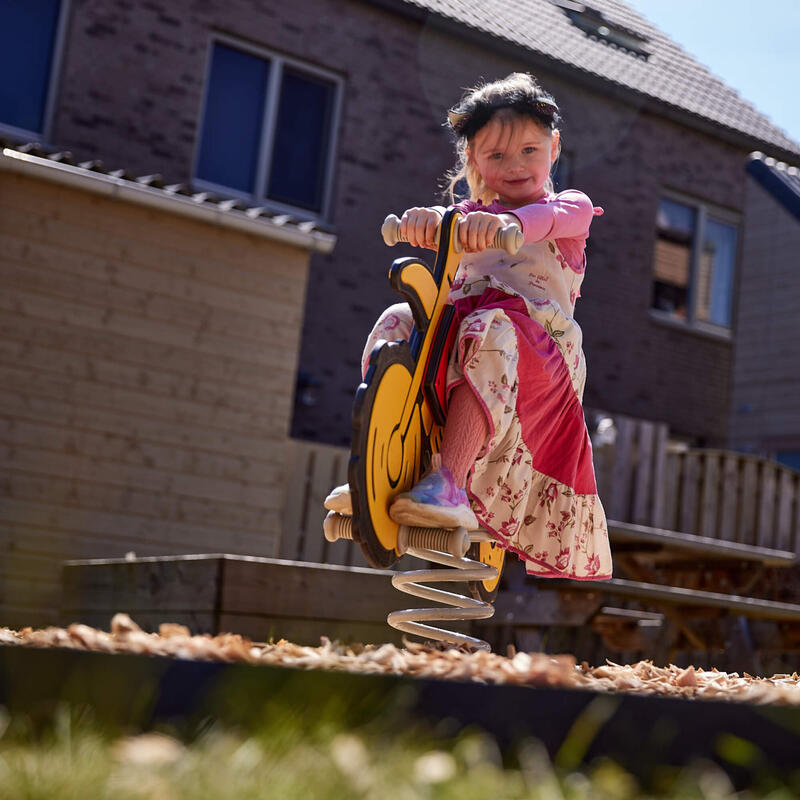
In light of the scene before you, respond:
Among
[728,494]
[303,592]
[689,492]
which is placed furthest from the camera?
[728,494]

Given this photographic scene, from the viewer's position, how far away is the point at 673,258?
16031 millimetres

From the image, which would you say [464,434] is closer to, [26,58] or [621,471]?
[621,471]

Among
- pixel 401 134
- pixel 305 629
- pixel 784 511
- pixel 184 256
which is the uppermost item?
pixel 401 134

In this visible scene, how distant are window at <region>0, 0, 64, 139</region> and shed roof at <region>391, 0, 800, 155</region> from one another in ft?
13.0

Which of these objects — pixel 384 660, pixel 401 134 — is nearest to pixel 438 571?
pixel 384 660

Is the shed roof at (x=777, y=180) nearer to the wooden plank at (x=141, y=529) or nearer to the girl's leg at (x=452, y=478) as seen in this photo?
the wooden plank at (x=141, y=529)

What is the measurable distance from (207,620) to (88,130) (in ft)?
25.9

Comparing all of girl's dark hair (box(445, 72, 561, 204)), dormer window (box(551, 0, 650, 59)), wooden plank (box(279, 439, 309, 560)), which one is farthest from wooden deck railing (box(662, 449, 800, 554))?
girl's dark hair (box(445, 72, 561, 204))

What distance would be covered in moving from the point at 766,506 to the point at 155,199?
6.76 metres

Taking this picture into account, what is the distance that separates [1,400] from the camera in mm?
8344

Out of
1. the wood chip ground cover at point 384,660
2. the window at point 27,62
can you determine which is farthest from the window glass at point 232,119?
the wood chip ground cover at point 384,660

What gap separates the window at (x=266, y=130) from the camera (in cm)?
1236

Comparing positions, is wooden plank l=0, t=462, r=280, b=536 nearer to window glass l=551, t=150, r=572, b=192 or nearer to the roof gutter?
the roof gutter

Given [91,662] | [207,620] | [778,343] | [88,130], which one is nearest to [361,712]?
[91,662]
